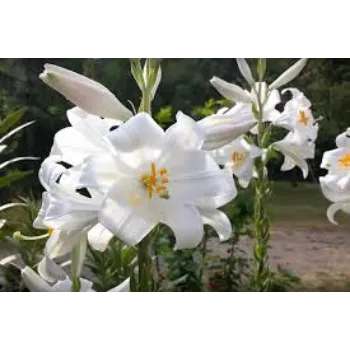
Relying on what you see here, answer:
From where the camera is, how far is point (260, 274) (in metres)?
1.60

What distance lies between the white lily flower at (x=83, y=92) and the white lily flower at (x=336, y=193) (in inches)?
26.5

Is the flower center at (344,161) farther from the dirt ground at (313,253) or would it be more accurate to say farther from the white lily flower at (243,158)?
the dirt ground at (313,253)

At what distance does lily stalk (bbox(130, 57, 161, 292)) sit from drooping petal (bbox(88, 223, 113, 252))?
5 cm

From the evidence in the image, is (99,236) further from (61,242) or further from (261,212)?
(261,212)

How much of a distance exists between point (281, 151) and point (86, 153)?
114cm

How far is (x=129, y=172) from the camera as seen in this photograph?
58 centimetres

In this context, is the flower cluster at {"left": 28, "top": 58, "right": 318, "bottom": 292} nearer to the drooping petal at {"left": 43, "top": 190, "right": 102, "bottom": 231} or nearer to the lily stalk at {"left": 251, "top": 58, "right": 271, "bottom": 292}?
the drooping petal at {"left": 43, "top": 190, "right": 102, "bottom": 231}

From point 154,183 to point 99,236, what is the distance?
0.08 meters

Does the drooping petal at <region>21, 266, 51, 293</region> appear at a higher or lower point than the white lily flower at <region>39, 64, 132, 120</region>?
lower

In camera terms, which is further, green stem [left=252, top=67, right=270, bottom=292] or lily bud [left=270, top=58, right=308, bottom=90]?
green stem [left=252, top=67, right=270, bottom=292]

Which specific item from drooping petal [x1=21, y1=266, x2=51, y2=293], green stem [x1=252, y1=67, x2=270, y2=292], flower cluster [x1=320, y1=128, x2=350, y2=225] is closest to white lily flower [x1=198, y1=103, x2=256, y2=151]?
drooping petal [x1=21, y1=266, x2=51, y2=293]

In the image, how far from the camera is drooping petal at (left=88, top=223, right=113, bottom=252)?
0.58m

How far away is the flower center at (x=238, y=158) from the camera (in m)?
1.48

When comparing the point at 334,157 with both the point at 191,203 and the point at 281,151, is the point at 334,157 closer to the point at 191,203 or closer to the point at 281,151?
the point at 281,151
